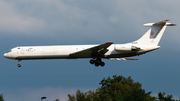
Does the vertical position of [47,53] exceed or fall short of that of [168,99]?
it exceeds it

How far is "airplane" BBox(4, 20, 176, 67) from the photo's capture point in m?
45.9

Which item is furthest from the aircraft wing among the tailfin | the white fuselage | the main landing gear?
the tailfin

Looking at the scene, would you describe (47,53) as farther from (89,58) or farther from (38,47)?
(89,58)

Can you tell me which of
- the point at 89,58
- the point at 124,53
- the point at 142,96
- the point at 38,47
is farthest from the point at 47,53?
the point at 142,96

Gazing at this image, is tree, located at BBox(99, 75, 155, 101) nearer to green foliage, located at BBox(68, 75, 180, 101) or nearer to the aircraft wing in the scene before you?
green foliage, located at BBox(68, 75, 180, 101)

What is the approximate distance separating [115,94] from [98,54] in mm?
23913

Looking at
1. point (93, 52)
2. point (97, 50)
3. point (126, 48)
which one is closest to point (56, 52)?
point (93, 52)

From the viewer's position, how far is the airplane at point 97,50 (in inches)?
1809

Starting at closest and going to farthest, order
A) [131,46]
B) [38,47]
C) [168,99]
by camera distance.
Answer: [131,46], [38,47], [168,99]

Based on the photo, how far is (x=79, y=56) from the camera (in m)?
47.2

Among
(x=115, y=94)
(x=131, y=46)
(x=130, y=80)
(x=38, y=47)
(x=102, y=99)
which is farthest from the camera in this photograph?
(x=130, y=80)

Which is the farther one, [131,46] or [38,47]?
[38,47]

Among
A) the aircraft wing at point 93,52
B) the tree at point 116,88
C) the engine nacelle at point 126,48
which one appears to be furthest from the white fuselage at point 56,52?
the tree at point 116,88

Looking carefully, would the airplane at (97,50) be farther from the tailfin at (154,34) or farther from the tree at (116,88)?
the tree at (116,88)
